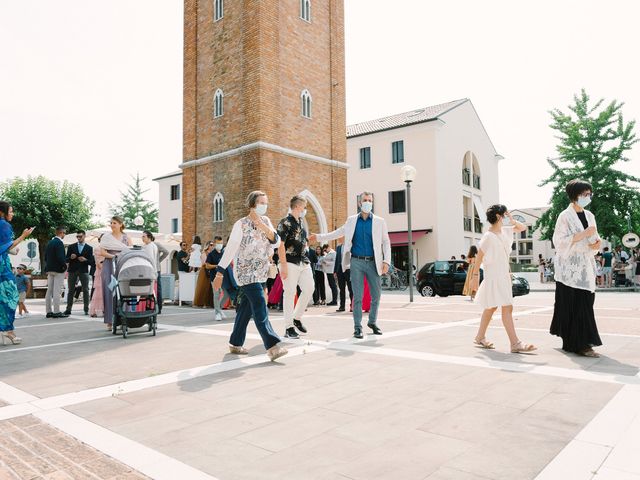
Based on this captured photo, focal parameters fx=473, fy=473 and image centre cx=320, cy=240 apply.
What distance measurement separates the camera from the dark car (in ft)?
68.1

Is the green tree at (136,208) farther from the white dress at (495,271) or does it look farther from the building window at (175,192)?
the white dress at (495,271)

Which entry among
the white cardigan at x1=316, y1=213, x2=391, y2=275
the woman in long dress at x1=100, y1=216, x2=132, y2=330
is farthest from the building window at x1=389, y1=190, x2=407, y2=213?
the white cardigan at x1=316, y1=213, x2=391, y2=275

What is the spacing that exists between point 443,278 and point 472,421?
1835cm

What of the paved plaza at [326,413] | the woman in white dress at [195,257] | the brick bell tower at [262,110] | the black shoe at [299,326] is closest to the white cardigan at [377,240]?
the black shoe at [299,326]

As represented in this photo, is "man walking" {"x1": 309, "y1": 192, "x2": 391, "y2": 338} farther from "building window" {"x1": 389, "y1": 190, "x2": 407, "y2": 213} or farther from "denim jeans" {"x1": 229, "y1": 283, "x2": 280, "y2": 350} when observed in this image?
"building window" {"x1": 389, "y1": 190, "x2": 407, "y2": 213}

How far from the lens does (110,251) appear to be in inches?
358

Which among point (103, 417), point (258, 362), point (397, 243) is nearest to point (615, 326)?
point (258, 362)

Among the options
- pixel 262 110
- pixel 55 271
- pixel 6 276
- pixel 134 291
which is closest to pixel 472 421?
pixel 134 291

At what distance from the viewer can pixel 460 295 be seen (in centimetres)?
2116

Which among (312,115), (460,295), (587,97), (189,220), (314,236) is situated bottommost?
(460,295)

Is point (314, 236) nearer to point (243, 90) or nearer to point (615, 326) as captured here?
point (615, 326)

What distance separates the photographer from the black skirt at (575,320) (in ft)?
18.0

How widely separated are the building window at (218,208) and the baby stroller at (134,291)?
12138mm

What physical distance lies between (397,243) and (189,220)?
16.4 m
